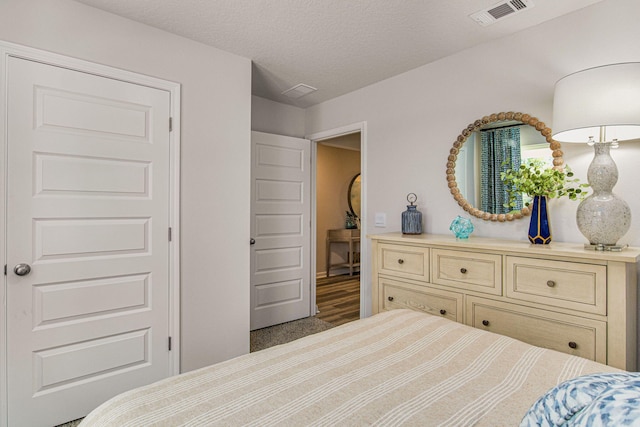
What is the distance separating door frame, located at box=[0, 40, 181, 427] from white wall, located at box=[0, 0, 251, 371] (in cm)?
5

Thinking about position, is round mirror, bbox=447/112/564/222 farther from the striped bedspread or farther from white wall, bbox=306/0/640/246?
the striped bedspread

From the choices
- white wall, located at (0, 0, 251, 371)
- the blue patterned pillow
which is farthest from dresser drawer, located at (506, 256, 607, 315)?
white wall, located at (0, 0, 251, 371)

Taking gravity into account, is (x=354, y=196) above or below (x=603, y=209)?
above

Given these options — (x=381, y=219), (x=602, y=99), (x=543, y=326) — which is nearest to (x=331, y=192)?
(x=381, y=219)

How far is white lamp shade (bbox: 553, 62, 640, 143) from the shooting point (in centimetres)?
156

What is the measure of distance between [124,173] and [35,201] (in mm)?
487

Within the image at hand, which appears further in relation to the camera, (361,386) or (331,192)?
(331,192)

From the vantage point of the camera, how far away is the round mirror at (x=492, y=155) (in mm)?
2232

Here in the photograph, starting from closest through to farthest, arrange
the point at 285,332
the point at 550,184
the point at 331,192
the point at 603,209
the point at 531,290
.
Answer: the point at 603,209, the point at 531,290, the point at 550,184, the point at 285,332, the point at 331,192

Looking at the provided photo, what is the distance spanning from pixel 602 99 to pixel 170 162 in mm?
2556

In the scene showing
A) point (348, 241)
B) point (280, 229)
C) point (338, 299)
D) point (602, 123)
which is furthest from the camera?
point (348, 241)

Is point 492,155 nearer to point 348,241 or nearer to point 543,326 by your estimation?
point 543,326

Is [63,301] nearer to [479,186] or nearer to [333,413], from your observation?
[333,413]

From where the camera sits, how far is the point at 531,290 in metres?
1.82
